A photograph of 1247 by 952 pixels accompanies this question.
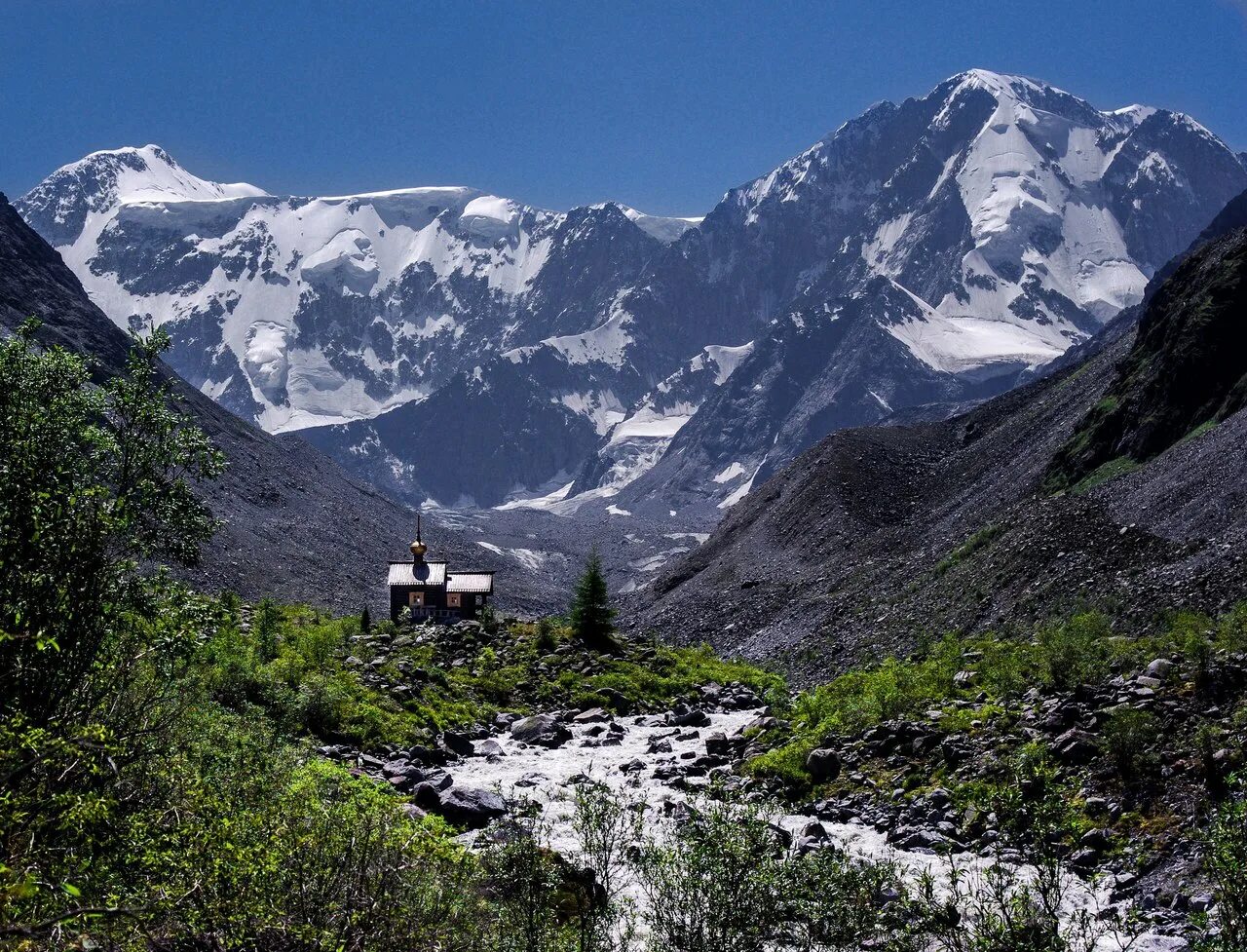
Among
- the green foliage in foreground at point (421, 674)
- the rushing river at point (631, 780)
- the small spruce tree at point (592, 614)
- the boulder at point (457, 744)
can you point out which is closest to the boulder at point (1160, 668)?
the rushing river at point (631, 780)

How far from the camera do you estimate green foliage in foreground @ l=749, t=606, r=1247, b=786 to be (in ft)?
109

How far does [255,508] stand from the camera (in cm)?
15750

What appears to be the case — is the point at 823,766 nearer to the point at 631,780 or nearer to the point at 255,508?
the point at 631,780

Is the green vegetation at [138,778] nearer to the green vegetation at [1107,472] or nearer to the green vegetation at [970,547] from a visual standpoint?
the green vegetation at [970,547]

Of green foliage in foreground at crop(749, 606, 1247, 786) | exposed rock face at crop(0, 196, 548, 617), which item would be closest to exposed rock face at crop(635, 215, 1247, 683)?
green foliage in foreground at crop(749, 606, 1247, 786)

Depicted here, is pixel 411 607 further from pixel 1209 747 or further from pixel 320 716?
pixel 1209 747

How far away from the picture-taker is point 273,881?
1501 cm

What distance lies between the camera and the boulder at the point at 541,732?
4388 centimetres

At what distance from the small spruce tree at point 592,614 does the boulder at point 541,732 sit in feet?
66.9

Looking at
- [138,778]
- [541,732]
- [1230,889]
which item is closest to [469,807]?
[138,778]

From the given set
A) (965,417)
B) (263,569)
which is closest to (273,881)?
(263,569)

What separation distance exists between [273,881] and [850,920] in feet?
30.5

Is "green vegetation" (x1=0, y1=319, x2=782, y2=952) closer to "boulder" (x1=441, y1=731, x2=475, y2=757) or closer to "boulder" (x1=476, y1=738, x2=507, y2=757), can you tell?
"boulder" (x1=441, y1=731, x2=475, y2=757)

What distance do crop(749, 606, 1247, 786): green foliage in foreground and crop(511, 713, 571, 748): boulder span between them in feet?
30.7
